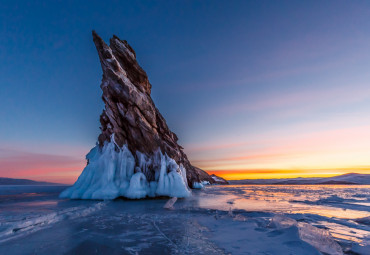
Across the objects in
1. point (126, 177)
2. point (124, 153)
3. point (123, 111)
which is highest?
point (123, 111)

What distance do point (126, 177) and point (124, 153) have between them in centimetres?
249

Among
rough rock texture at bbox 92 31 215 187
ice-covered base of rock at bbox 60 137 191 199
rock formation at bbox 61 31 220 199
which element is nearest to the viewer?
ice-covered base of rock at bbox 60 137 191 199

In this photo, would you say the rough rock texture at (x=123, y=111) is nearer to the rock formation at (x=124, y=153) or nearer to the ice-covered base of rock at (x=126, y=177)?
the rock formation at (x=124, y=153)

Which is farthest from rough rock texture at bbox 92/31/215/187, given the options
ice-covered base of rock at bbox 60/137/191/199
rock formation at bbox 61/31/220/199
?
ice-covered base of rock at bbox 60/137/191/199

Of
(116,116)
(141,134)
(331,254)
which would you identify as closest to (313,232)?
(331,254)

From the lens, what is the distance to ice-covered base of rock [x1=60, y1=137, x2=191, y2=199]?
1783cm

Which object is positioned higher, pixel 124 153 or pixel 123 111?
pixel 123 111

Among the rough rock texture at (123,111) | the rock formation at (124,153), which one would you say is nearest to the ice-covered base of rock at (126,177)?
the rock formation at (124,153)

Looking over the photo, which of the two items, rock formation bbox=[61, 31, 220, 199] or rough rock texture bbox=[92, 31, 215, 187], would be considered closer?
rock formation bbox=[61, 31, 220, 199]

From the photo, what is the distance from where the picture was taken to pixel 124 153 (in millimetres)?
20391

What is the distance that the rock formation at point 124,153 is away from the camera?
18.5m

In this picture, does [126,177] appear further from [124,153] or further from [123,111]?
[123,111]

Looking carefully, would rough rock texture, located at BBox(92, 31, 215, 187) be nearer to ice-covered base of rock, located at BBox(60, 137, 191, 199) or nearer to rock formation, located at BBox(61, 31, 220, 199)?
rock formation, located at BBox(61, 31, 220, 199)

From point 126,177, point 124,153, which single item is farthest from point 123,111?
point 126,177
